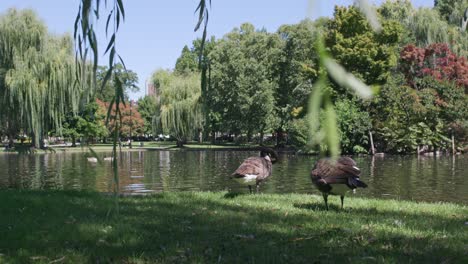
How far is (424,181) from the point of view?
20.6 metres

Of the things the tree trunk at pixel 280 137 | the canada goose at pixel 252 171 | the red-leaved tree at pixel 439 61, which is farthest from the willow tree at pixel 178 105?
the canada goose at pixel 252 171

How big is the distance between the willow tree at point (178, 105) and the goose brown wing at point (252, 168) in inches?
1494

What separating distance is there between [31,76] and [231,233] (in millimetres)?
24639

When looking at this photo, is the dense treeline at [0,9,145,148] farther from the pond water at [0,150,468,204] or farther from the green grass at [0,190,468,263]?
the green grass at [0,190,468,263]

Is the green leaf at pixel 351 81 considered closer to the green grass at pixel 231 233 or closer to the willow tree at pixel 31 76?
the green grass at pixel 231 233

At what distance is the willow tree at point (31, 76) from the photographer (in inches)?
1026

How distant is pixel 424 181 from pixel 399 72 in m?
25.9

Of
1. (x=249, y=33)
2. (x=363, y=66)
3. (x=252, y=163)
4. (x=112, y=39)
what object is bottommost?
(x=252, y=163)

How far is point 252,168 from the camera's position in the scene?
11000 millimetres

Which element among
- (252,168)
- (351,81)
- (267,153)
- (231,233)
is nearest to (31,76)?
(267,153)

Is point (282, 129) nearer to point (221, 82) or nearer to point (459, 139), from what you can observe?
point (221, 82)

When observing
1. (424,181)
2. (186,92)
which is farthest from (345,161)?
(186,92)

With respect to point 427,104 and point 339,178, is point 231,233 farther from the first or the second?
point 427,104

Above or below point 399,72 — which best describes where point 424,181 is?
below
